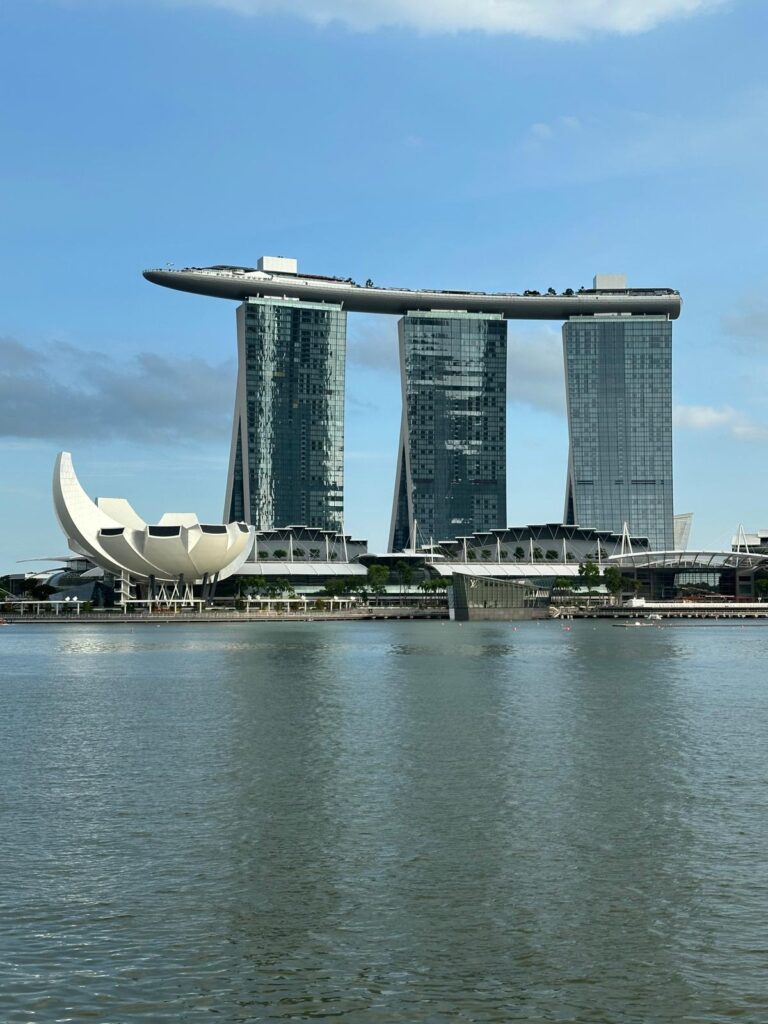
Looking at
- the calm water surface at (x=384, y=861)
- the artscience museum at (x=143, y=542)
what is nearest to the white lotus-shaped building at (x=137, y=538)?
the artscience museum at (x=143, y=542)

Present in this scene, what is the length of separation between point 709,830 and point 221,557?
15759 cm

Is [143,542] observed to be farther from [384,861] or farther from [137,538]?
[384,861]

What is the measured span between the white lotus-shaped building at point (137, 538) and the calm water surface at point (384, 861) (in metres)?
124

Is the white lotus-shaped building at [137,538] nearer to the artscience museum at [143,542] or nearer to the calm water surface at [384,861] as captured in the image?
the artscience museum at [143,542]

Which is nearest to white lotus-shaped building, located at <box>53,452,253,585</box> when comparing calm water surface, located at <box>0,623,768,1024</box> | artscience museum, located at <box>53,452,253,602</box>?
artscience museum, located at <box>53,452,253,602</box>

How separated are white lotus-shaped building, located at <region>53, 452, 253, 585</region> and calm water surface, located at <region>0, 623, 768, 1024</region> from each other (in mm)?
123585

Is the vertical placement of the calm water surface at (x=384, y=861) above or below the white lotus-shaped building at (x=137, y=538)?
below

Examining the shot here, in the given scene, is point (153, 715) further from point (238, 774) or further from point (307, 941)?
point (307, 941)

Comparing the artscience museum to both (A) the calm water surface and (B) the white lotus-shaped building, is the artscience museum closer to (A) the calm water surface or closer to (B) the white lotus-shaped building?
(B) the white lotus-shaped building

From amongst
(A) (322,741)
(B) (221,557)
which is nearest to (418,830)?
(A) (322,741)

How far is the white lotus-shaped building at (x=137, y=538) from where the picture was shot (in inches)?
6757

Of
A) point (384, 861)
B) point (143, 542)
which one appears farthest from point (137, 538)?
point (384, 861)

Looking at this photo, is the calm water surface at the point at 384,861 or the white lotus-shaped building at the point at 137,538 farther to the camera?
the white lotus-shaped building at the point at 137,538

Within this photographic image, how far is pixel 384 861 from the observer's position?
2220 cm
